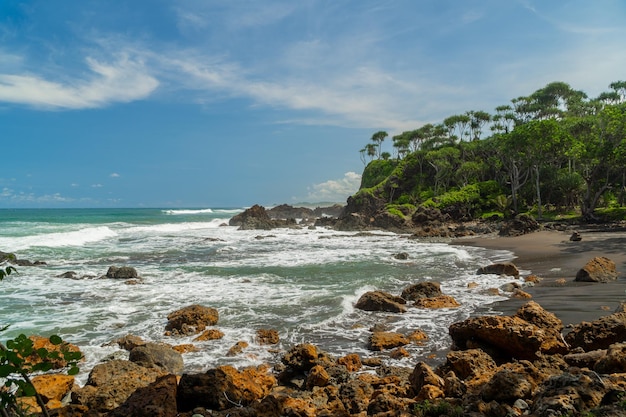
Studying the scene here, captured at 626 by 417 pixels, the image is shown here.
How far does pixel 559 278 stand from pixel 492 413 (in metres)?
12.5

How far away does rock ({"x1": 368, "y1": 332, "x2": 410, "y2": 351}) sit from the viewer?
8.96 metres

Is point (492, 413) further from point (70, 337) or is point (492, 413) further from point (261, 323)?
point (70, 337)

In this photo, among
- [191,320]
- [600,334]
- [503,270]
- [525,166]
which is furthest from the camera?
[525,166]

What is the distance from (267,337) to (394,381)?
3.69 m

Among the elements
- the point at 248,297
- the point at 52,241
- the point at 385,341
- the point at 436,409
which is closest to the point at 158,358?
the point at 385,341

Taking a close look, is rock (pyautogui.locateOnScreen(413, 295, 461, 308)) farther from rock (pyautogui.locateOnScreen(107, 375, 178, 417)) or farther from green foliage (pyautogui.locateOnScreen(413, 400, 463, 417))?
rock (pyautogui.locateOnScreen(107, 375, 178, 417))

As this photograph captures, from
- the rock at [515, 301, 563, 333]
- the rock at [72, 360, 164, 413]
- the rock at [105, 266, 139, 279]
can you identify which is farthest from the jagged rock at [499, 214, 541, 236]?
the rock at [72, 360, 164, 413]

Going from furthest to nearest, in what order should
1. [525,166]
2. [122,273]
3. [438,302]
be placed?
[525,166] < [122,273] < [438,302]

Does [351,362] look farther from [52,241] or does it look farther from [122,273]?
[52,241]

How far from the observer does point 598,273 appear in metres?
13.8

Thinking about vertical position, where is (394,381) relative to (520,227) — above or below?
below

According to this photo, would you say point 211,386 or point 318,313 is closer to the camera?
point 211,386

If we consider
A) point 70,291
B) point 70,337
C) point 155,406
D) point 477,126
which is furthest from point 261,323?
point 477,126

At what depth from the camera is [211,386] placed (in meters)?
6.09
